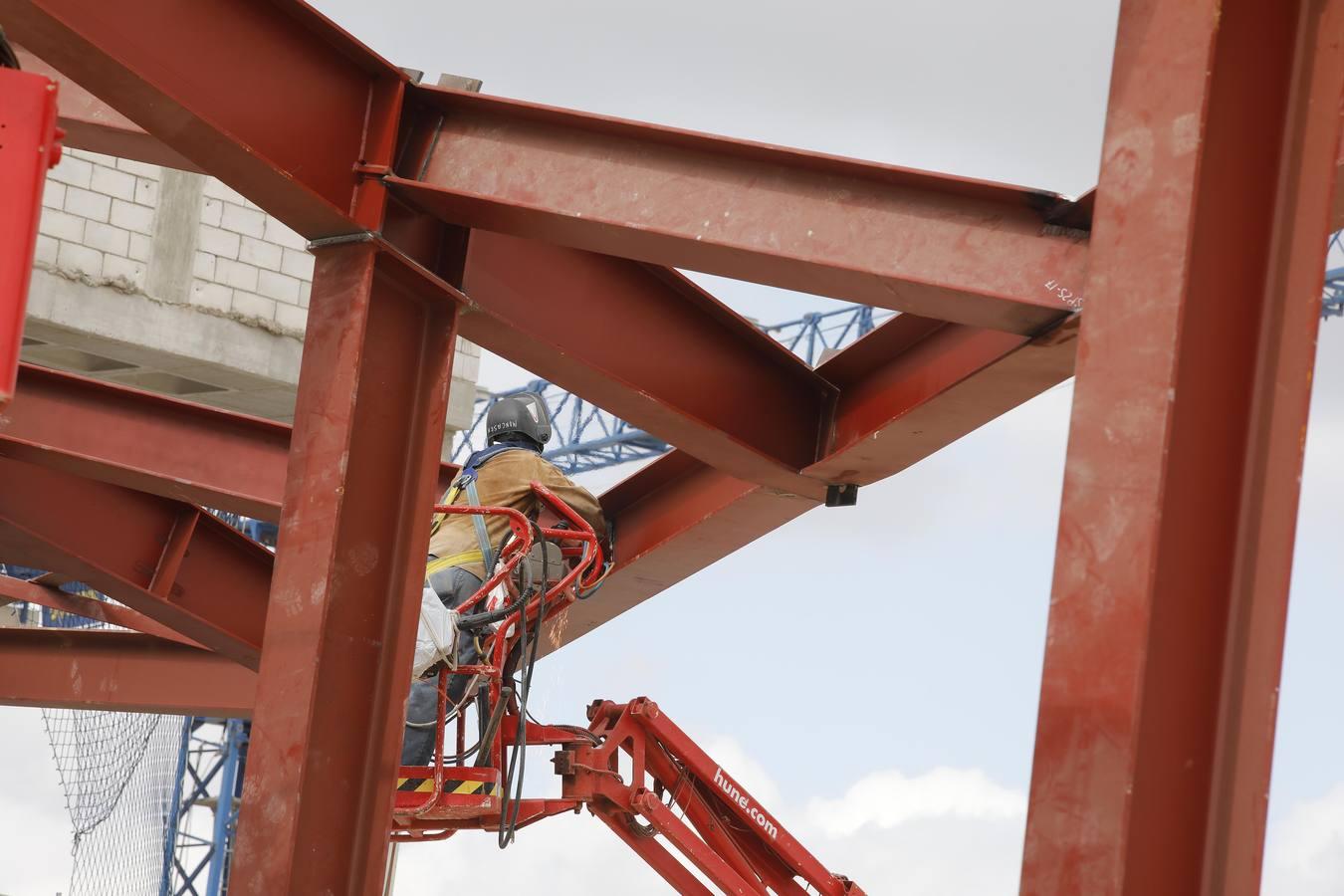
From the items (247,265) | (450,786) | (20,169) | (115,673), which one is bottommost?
(450,786)

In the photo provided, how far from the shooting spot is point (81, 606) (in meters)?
11.7

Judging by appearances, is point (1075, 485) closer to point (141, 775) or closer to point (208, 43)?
point (208, 43)

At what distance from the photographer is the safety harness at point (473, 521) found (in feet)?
28.3

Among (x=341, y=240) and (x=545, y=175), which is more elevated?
(x=545, y=175)

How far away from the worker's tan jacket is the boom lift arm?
4.8 inches

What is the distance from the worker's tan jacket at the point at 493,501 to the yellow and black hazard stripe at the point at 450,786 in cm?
101

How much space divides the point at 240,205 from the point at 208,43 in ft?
37.5

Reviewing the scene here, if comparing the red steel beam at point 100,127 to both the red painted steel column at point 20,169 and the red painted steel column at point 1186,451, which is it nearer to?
the red painted steel column at point 20,169

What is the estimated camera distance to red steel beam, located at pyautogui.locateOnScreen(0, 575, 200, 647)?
38.2 feet

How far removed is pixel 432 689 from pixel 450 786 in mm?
522

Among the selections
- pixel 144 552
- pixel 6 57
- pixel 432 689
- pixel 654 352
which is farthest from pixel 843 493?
pixel 6 57

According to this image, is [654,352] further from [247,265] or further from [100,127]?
[247,265]

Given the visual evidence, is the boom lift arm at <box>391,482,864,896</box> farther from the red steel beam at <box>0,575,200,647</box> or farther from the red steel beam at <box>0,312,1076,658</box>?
the red steel beam at <box>0,575,200,647</box>

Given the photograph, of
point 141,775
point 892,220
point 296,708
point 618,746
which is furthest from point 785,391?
point 141,775
